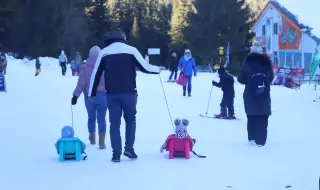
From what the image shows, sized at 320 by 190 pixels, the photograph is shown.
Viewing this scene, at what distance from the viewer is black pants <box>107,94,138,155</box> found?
26.2 ft

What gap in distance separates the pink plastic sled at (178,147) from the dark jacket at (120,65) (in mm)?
1005

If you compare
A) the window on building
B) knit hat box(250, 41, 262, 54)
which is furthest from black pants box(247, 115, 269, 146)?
the window on building

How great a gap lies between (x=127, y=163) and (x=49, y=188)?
1743 millimetres

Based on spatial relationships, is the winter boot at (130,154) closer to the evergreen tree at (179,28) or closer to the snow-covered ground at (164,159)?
the snow-covered ground at (164,159)

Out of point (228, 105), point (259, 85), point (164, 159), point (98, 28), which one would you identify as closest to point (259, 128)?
point (259, 85)

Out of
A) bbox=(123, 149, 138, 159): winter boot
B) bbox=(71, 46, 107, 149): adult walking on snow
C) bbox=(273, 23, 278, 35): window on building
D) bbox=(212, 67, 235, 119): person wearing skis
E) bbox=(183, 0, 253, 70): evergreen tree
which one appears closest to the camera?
bbox=(123, 149, 138, 159): winter boot

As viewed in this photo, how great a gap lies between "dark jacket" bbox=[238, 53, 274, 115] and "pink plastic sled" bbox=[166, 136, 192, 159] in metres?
1.78

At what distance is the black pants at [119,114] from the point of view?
26.2 feet

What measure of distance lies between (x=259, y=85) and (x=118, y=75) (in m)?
2.88

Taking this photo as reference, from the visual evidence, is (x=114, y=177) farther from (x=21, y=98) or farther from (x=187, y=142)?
(x=21, y=98)

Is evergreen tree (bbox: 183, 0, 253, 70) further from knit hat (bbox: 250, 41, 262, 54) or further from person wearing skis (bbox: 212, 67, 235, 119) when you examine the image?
knit hat (bbox: 250, 41, 262, 54)

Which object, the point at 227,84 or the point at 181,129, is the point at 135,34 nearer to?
the point at 227,84

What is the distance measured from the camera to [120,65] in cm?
791

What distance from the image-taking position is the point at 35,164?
811 cm
